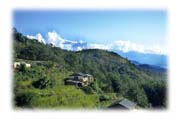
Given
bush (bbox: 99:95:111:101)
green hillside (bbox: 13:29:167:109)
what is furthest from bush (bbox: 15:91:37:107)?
bush (bbox: 99:95:111:101)

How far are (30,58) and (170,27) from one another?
3.05ft

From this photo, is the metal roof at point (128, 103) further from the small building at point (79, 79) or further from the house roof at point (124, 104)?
the small building at point (79, 79)

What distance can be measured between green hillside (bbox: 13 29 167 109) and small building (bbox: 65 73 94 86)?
0.02 metres

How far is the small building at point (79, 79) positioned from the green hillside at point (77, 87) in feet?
0.08

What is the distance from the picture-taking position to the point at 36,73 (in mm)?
3412

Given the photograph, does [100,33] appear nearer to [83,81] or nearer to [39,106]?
[83,81]

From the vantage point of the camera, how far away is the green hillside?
11.0 ft
